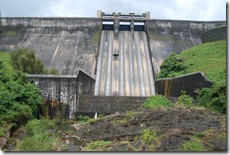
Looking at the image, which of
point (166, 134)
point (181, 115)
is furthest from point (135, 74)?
point (166, 134)

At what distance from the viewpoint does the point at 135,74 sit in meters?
22.8

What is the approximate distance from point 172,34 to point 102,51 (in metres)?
7.18

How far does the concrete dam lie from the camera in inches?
664

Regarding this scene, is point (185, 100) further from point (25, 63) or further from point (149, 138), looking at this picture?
point (25, 63)

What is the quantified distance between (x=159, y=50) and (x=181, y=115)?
14.9 metres

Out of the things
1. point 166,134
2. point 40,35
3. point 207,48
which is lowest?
point 166,134

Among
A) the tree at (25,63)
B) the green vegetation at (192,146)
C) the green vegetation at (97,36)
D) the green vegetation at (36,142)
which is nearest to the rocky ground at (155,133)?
the green vegetation at (192,146)

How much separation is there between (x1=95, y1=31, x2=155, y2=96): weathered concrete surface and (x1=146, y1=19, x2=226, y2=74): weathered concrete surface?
0.81 meters

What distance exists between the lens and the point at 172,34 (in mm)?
29188

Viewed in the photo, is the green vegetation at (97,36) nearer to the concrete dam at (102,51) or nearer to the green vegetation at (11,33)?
the concrete dam at (102,51)

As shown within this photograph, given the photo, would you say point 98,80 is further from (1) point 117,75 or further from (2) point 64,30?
(2) point 64,30

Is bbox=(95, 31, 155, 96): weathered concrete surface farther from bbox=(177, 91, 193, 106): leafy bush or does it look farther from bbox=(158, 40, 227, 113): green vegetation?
bbox=(177, 91, 193, 106): leafy bush

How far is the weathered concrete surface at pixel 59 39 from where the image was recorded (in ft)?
79.6

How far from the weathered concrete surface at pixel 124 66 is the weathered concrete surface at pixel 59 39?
91 centimetres
